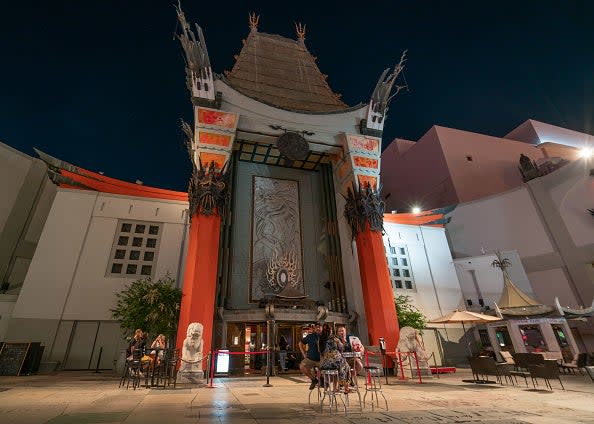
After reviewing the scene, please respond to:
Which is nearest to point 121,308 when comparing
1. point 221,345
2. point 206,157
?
point 221,345

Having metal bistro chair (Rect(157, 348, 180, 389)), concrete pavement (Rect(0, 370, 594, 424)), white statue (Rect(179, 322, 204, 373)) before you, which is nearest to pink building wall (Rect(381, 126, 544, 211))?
concrete pavement (Rect(0, 370, 594, 424))

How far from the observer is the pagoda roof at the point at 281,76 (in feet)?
63.4

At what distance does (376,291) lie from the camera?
45.9ft

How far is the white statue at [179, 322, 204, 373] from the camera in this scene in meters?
9.34

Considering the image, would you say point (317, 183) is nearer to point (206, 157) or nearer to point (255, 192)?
point (255, 192)

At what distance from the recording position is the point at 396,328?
1344 centimetres

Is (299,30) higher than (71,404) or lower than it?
higher

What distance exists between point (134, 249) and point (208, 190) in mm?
6825

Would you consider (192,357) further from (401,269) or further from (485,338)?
(485,338)

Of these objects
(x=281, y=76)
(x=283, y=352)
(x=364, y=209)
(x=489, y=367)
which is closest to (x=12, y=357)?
(x=283, y=352)

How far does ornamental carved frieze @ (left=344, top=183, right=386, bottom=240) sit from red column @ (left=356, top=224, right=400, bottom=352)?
321 mm

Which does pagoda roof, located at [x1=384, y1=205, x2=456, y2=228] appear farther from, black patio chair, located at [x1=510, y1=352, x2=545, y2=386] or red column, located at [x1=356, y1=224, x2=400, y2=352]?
black patio chair, located at [x1=510, y1=352, x2=545, y2=386]

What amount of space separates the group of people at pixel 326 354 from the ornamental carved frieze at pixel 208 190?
27.1ft

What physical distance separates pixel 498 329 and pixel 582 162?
12.6 metres
